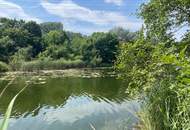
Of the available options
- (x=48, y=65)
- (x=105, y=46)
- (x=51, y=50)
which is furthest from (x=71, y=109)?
(x=105, y=46)

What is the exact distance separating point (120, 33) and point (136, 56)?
8462cm

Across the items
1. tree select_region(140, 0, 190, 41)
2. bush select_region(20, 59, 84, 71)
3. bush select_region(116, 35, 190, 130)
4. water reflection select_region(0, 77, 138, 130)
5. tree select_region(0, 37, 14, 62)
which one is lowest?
bush select_region(20, 59, 84, 71)

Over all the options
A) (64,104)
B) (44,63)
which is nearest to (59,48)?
(44,63)

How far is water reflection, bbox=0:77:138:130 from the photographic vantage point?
484 inches

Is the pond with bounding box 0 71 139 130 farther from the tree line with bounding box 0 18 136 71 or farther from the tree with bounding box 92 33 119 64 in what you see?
the tree with bounding box 92 33 119 64

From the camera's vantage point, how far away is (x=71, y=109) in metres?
16.0

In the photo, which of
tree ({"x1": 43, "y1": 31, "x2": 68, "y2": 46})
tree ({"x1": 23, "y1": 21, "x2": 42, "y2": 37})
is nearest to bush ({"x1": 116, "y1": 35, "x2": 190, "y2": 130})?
tree ({"x1": 43, "y1": 31, "x2": 68, "y2": 46})

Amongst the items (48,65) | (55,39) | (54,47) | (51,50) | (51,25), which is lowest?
(48,65)

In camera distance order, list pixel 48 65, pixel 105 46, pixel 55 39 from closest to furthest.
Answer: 1. pixel 48 65
2. pixel 105 46
3. pixel 55 39

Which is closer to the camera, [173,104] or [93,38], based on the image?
[173,104]

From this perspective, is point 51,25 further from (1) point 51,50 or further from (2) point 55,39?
(1) point 51,50

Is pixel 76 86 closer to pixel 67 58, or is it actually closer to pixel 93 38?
pixel 67 58

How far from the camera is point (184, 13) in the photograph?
309 inches

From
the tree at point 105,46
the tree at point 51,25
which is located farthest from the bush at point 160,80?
the tree at point 51,25
